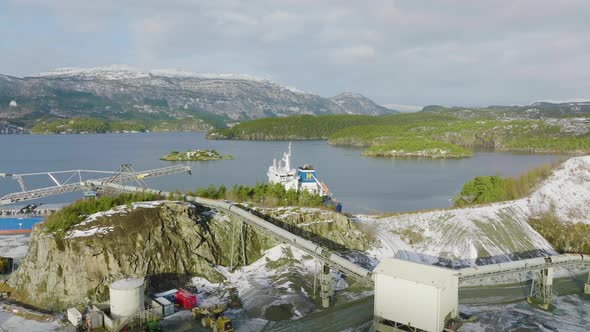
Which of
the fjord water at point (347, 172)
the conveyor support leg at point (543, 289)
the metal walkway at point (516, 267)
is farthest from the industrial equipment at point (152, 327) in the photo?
the fjord water at point (347, 172)

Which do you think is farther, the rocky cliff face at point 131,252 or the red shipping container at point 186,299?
the rocky cliff face at point 131,252

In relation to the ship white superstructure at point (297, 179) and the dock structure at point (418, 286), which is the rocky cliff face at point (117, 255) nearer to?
the dock structure at point (418, 286)

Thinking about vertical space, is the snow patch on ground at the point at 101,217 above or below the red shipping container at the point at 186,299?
above

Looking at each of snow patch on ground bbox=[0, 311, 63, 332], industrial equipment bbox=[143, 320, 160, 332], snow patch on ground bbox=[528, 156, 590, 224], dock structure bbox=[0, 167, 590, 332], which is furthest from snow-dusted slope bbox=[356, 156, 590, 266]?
snow patch on ground bbox=[0, 311, 63, 332]

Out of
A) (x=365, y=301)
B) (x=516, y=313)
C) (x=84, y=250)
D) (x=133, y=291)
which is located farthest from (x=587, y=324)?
(x=84, y=250)

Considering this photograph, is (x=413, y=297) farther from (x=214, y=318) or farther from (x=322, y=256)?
(x=214, y=318)

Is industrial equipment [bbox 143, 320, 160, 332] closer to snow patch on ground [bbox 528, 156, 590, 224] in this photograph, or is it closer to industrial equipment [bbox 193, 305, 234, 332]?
industrial equipment [bbox 193, 305, 234, 332]
